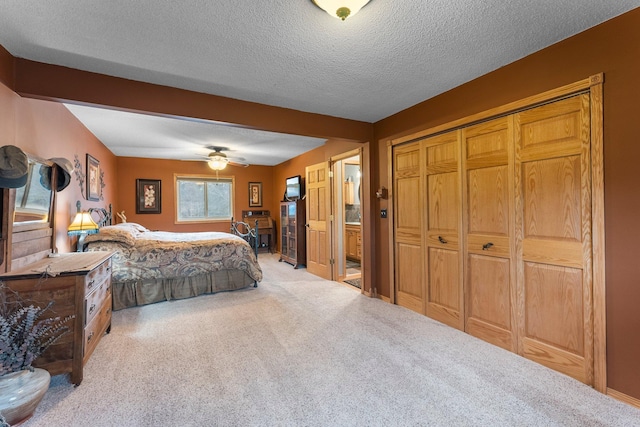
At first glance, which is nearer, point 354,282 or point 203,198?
point 354,282

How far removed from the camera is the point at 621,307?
5.92 ft

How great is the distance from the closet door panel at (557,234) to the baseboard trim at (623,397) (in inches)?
4.3

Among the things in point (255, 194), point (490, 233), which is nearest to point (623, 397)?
point (490, 233)

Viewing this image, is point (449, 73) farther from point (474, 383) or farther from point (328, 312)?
point (328, 312)

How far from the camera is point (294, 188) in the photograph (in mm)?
6152

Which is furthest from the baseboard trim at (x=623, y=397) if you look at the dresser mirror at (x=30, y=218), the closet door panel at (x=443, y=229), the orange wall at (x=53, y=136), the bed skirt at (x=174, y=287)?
the orange wall at (x=53, y=136)

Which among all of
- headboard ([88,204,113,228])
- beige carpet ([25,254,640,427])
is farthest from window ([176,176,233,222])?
beige carpet ([25,254,640,427])

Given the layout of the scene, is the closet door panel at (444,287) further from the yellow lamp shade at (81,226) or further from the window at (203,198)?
the window at (203,198)

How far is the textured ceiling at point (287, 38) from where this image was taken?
1.67 metres

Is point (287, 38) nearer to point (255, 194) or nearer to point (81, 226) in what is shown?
point (81, 226)

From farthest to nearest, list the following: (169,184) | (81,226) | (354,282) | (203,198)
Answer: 1. (203,198)
2. (169,184)
3. (354,282)
4. (81,226)

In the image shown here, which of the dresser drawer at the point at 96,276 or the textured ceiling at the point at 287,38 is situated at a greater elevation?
the textured ceiling at the point at 287,38

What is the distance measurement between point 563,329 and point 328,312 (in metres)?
2.12

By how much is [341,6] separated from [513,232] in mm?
2141
